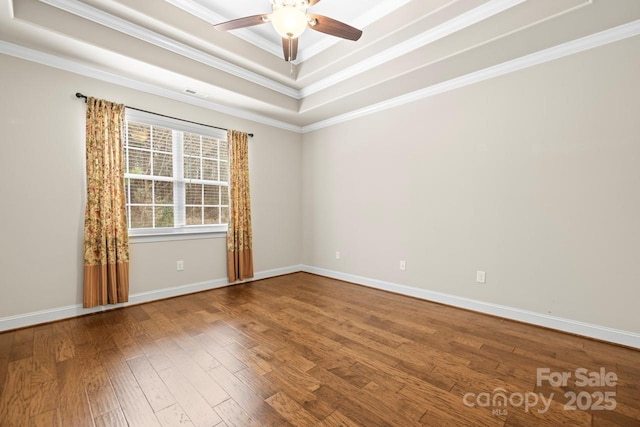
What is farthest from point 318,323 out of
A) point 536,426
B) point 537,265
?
point 537,265

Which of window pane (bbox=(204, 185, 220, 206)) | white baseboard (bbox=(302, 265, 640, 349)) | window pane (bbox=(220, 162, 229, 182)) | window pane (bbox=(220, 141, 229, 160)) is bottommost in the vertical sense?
white baseboard (bbox=(302, 265, 640, 349))

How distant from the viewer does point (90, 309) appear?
304 centimetres

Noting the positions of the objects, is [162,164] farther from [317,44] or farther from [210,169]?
[317,44]

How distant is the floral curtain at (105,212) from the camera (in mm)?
2957

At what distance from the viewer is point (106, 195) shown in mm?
3047

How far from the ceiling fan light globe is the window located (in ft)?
7.57

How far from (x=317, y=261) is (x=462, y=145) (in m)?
2.98

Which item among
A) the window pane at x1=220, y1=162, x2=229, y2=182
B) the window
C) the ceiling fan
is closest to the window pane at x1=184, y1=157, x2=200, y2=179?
the window

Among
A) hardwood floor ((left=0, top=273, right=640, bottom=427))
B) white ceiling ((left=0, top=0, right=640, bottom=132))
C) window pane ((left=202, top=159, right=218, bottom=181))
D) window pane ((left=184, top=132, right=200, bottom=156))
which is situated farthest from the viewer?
window pane ((left=202, top=159, right=218, bottom=181))

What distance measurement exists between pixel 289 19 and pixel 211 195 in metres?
2.77

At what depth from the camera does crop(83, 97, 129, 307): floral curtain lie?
2.96m

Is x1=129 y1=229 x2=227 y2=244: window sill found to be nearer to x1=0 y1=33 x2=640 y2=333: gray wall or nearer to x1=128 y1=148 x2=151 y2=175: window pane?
x1=0 y1=33 x2=640 y2=333: gray wall

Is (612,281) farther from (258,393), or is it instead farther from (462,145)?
(258,393)

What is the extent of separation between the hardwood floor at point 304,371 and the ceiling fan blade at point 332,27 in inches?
104
